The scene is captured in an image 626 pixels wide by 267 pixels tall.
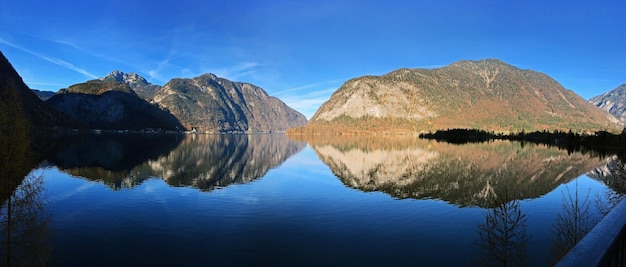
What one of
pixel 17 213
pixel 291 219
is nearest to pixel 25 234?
pixel 17 213

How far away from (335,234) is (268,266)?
5901mm

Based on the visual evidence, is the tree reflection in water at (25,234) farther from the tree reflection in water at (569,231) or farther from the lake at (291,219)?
the tree reflection in water at (569,231)

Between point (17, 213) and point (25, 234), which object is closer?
point (25, 234)

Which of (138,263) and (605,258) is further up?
(605,258)

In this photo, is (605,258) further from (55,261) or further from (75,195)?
(75,195)

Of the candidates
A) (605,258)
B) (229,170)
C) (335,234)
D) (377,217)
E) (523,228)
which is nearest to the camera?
(605,258)

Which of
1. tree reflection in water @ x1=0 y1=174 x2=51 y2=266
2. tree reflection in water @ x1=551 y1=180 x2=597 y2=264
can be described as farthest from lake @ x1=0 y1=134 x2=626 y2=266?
tree reflection in water @ x1=551 y1=180 x2=597 y2=264

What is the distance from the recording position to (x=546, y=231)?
21.2 meters

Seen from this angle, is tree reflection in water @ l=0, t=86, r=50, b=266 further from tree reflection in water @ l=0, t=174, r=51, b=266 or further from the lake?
the lake

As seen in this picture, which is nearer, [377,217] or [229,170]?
[377,217]

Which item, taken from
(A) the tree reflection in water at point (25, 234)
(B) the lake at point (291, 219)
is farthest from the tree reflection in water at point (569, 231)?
(A) the tree reflection in water at point (25, 234)

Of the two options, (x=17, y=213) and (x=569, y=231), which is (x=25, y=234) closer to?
(x=17, y=213)

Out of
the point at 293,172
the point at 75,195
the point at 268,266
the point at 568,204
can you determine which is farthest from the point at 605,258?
the point at 293,172

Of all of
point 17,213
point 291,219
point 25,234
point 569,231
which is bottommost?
point 291,219
